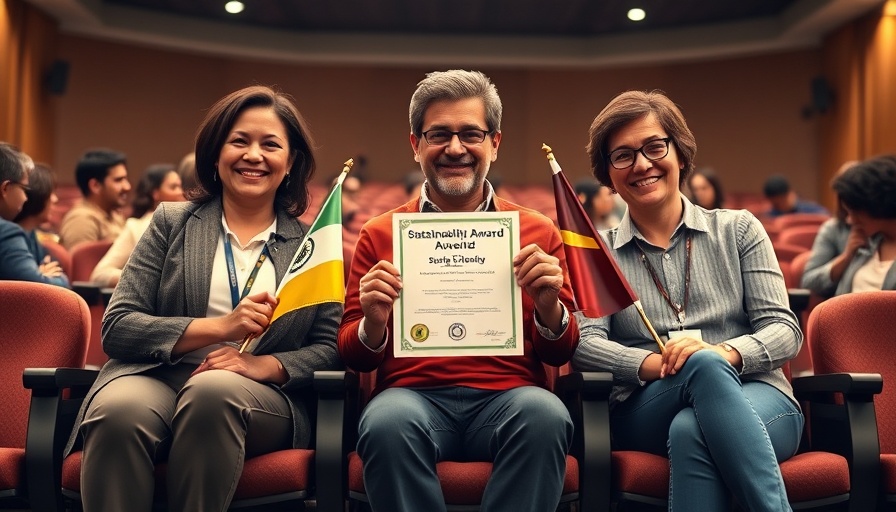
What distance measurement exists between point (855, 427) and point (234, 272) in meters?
1.63

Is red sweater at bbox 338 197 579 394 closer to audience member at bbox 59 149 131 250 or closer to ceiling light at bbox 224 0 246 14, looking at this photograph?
audience member at bbox 59 149 131 250

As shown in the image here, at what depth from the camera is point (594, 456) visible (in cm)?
224

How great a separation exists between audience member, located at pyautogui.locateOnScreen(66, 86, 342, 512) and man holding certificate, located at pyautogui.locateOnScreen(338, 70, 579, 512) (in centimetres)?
21

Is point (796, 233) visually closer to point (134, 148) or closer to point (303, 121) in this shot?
point (303, 121)

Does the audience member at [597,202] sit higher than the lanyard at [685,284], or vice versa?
the audience member at [597,202]

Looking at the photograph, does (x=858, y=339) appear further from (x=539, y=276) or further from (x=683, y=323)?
(x=539, y=276)

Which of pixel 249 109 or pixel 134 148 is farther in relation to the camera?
pixel 134 148

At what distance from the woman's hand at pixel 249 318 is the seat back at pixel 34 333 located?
54 cm

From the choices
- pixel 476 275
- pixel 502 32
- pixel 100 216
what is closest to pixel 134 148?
pixel 502 32

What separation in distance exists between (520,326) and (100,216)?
3.58 meters

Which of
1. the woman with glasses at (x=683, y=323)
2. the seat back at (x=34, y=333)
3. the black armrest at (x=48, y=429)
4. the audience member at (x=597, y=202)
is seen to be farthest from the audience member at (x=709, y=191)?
the black armrest at (x=48, y=429)

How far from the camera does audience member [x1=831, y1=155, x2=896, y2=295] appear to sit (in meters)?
3.52

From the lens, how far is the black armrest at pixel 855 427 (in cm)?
229

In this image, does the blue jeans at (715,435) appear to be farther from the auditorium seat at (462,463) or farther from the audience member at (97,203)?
the audience member at (97,203)
